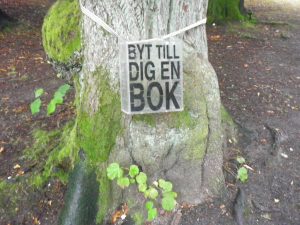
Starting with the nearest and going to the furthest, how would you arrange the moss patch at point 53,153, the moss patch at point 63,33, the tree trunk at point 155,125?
the tree trunk at point 155,125 → the moss patch at point 63,33 → the moss patch at point 53,153

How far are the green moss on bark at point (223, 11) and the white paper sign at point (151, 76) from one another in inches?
247

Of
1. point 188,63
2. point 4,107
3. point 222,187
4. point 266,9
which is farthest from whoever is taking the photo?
point 266,9

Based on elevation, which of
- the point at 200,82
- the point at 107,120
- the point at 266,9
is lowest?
the point at 266,9

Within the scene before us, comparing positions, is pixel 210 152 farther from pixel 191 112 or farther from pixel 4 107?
pixel 4 107

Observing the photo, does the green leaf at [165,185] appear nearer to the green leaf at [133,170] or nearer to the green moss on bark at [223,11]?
the green leaf at [133,170]

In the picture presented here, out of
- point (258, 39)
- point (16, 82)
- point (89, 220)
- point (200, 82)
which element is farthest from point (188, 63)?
point (258, 39)

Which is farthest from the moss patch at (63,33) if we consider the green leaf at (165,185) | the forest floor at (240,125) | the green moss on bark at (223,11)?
the green moss on bark at (223,11)

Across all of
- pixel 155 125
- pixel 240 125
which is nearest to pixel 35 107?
pixel 155 125

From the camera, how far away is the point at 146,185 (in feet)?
8.38

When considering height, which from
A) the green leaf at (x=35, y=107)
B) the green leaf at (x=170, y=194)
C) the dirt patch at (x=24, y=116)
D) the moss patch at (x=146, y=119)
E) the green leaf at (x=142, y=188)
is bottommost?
the dirt patch at (x=24, y=116)

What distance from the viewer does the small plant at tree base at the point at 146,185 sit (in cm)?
250

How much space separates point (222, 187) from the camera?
2773 mm

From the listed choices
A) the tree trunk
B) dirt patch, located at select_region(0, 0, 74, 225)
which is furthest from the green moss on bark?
the tree trunk

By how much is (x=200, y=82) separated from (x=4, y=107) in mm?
2812
